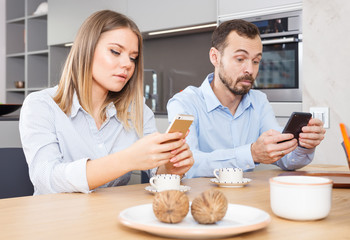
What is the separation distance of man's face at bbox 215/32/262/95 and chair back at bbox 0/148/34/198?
98cm

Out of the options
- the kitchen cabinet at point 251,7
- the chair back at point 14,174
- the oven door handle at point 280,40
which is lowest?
the chair back at point 14,174

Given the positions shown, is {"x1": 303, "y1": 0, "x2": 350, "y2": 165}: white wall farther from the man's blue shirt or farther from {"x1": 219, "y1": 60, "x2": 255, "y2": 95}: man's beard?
{"x1": 219, "y1": 60, "x2": 255, "y2": 95}: man's beard

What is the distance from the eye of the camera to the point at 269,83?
3.02m

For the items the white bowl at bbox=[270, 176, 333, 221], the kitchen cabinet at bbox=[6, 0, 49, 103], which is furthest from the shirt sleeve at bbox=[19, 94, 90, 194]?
the kitchen cabinet at bbox=[6, 0, 49, 103]

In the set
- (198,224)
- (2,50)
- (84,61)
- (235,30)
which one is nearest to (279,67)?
(235,30)

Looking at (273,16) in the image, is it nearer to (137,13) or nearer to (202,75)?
(202,75)

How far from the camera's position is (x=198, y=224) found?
0.75 metres

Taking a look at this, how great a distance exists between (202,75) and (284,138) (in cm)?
263

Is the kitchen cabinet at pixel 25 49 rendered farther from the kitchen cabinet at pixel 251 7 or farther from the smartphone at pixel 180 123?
the smartphone at pixel 180 123

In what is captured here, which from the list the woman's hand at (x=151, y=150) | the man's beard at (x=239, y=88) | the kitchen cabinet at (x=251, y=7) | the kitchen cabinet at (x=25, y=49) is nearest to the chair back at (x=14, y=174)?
the woman's hand at (x=151, y=150)

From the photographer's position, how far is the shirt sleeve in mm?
1169

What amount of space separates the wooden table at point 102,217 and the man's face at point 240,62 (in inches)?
33.1

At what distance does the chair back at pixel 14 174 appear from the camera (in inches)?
Answer: 54.6

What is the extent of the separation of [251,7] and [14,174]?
2.13 m
